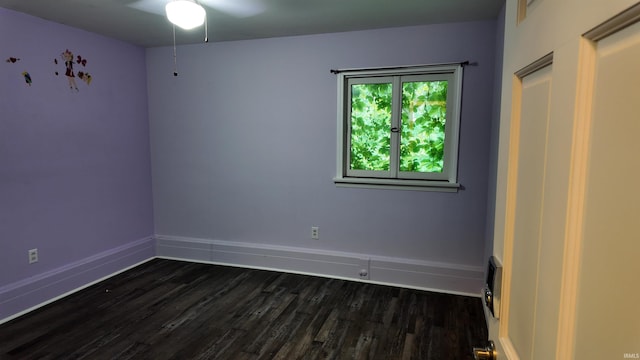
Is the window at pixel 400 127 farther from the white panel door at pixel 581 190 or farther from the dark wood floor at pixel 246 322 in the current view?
the white panel door at pixel 581 190

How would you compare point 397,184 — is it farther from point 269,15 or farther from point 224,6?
point 224,6

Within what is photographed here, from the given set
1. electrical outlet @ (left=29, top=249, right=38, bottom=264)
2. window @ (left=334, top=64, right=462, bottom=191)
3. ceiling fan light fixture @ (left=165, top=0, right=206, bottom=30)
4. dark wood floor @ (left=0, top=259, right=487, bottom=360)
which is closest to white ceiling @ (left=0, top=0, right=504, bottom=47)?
ceiling fan light fixture @ (left=165, top=0, right=206, bottom=30)

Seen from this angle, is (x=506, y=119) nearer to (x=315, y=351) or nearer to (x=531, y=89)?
(x=531, y=89)

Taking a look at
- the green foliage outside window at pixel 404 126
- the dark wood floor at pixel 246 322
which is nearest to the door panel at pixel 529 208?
the dark wood floor at pixel 246 322

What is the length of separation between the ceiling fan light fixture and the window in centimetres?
145

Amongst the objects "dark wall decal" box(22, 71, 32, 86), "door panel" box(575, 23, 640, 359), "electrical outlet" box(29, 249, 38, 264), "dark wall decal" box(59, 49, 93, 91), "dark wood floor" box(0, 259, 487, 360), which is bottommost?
"dark wood floor" box(0, 259, 487, 360)

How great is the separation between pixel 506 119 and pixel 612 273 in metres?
0.52

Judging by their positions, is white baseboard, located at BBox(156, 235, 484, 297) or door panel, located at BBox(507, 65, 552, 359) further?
white baseboard, located at BBox(156, 235, 484, 297)

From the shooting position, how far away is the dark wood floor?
7.72 feet

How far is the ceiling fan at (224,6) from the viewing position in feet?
8.30

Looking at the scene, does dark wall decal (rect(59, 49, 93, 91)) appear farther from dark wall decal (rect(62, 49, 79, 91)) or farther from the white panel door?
the white panel door

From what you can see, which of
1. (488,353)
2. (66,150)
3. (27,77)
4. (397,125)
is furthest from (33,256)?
(488,353)

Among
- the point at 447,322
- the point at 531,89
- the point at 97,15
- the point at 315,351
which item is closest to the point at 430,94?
the point at 447,322

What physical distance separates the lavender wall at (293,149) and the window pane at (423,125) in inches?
8.0
